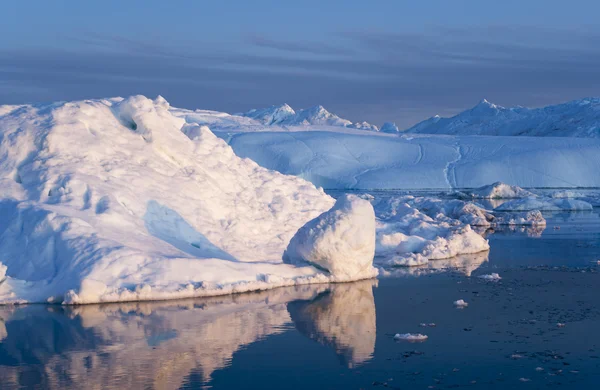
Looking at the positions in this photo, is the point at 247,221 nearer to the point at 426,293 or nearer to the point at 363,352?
the point at 426,293

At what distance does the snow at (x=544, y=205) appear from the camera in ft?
91.9

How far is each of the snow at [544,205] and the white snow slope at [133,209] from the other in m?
14.4

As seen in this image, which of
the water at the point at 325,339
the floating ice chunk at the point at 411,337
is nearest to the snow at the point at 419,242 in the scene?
the water at the point at 325,339

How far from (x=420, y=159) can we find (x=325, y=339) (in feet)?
113

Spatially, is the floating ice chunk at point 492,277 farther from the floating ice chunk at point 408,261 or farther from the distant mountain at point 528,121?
the distant mountain at point 528,121

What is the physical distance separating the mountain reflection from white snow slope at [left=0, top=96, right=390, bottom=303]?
41 cm

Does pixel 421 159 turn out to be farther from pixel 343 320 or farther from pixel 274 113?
pixel 274 113

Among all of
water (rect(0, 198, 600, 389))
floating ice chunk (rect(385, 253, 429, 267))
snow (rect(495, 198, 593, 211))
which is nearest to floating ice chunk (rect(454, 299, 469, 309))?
water (rect(0, 198, 600, 389))

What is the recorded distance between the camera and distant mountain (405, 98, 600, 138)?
8144 cm

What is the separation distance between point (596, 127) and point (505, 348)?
71.5 m

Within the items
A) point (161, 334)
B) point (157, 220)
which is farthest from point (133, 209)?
point (161, 334)

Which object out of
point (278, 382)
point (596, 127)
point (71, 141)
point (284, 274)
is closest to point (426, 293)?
point (284, 274)

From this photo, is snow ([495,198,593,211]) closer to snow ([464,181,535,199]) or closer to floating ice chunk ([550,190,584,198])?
snow ([464,181,535,199])

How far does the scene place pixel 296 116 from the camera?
4542 inches
